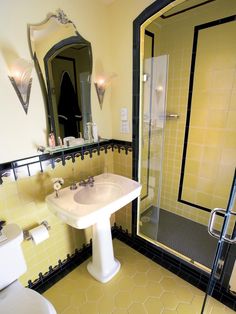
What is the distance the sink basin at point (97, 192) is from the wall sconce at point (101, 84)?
2.50ft

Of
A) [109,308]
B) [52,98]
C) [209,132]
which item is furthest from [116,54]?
[109,308]

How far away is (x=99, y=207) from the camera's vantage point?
117 centimetres

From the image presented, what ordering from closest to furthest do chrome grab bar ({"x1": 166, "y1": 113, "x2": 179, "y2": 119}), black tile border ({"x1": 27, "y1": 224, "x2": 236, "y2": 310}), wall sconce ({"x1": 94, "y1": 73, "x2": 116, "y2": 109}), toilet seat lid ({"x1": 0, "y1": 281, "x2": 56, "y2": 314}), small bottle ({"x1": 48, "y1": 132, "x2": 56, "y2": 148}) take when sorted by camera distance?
toilet seat lid ({"x1": 0, "y1": 281, "x2": 56, "y2": 314})
small bottle ({"x1": 48, "y1": 132, "x2": 56, "y2": 148})
black tile border ({"x1": 27, "y1": 224, "x2": 236, "y2": 310})
wall sconce ({"x1": 94, "y1": 73, "x2": 116, "y2": 109})
chrome grab bar ({"x1": 166, "y1": 113, "x2": 179, "y2": 119})

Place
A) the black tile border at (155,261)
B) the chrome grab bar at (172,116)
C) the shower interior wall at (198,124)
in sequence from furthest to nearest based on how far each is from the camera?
the chrome grab bar at (172,116)
the shower interior wall at (198,124)
the black tile border at (155,261)

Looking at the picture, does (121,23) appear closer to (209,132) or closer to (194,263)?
(209,132)

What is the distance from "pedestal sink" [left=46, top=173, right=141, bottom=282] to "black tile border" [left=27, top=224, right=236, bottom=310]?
17 centimetres

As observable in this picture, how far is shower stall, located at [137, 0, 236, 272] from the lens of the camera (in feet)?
5.47

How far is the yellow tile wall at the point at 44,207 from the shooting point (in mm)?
1262

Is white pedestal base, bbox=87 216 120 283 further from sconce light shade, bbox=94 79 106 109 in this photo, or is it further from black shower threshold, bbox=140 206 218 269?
sconce light shade, bbox=94 79 106 109

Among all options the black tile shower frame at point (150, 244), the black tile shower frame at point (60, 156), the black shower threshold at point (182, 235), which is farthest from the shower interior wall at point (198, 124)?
the black tile shower frame at point (60, 156)

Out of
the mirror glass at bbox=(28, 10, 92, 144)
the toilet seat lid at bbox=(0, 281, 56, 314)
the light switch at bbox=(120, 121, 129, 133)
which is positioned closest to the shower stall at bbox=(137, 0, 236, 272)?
the light switch at bbox=(120, 121, 129, 133)

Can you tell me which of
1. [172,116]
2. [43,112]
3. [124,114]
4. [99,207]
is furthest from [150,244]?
[43,112]

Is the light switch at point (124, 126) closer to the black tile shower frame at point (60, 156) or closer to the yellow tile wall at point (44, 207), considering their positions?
the black tile shower frame at point (60, 156)

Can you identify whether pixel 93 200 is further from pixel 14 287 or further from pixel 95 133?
pixel 14 287
